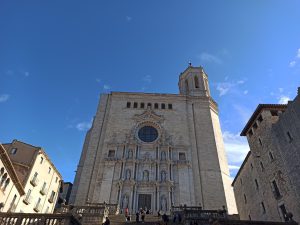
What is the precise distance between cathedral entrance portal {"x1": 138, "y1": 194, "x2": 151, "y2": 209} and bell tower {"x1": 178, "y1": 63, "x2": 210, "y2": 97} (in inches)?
802

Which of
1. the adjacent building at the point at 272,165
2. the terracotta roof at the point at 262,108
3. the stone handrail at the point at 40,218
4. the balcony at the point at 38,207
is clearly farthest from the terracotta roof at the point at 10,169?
the terracotta roof at the point at 262,108

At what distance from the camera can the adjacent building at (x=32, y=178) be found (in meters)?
24.7

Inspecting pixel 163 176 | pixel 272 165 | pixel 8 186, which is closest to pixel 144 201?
pixel 163 176

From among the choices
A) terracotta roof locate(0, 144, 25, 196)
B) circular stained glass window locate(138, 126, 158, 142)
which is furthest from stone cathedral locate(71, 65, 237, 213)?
terracotta roof locate(0, 144, 25, 196)

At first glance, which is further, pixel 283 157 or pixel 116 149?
pixel 116 149

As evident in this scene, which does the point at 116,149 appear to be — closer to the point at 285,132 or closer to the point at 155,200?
the point at 155,200

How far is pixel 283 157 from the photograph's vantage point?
2081 centimetres

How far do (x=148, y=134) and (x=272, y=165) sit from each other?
1952 centimetres

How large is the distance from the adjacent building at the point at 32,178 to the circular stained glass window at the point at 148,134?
13.1m

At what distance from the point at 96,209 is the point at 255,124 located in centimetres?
1785

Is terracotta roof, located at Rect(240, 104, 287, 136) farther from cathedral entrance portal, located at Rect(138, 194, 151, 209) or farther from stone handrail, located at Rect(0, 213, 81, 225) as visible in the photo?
stone handrail, located at Rect(0, 213, 81, 225)

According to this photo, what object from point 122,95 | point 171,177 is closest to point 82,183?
point 171,177

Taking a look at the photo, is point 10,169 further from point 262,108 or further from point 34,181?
point 262,108

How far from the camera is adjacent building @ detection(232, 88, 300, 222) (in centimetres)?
1942
